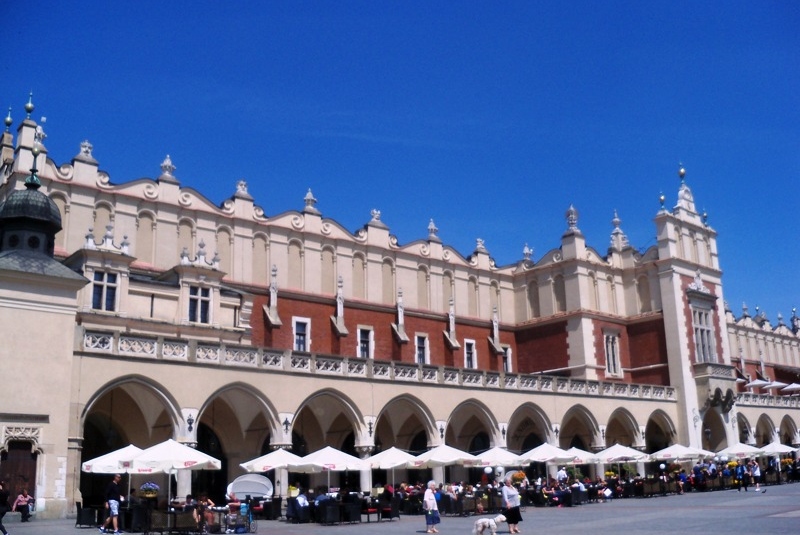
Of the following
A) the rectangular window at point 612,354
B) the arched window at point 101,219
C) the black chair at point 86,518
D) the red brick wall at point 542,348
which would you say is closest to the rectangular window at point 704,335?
the rectangular window at point 612,354

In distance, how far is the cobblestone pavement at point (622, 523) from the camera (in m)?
19.0

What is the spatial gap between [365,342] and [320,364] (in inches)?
446

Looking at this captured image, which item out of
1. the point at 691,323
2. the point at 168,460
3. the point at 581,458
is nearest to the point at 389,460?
the point at 168,460

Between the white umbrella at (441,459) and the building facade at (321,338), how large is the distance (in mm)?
2729

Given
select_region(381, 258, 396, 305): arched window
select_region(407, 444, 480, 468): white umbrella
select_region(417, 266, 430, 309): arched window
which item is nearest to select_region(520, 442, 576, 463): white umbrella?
select_region(407, 444, 480, 468): white umbrella

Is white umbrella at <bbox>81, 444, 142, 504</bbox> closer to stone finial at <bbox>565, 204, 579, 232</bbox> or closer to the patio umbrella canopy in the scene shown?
the patio umbrella canopy

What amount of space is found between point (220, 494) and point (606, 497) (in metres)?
16.3

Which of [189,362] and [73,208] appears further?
[73,208]

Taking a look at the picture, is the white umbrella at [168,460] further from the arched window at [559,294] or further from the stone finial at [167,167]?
the arched window at [559,294]

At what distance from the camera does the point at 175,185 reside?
3934 cm

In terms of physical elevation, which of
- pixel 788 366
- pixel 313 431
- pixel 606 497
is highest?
pixel 788 366

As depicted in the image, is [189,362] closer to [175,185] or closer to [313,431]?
[313,431]

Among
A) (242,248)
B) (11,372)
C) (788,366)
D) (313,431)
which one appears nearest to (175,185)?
(242,248)

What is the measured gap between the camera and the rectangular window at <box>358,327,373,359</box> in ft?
143
